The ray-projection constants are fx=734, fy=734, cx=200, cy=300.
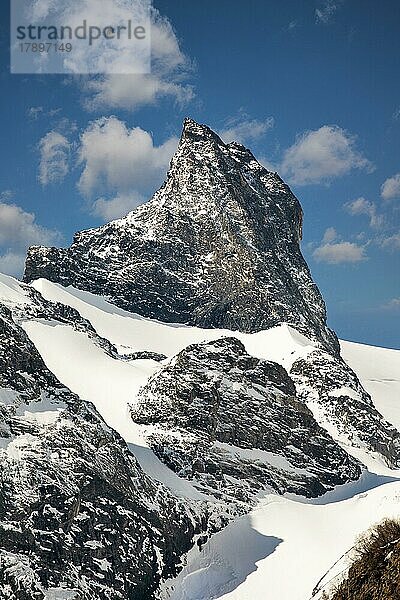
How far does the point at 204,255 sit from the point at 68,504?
8642 centimetres

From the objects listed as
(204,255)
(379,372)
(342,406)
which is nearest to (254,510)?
(342,406)

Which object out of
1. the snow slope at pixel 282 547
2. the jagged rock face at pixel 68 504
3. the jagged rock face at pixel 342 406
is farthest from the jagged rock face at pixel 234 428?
the jagged rock face at pixel 342 406

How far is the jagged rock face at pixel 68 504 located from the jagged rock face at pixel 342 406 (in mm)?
33410

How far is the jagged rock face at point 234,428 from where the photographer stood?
58.1 m

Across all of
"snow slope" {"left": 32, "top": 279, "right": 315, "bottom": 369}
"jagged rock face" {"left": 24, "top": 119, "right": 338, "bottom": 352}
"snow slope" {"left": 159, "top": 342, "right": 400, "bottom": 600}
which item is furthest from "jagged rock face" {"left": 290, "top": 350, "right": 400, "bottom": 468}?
"jagged rock face" {"left": 24, "top": 119, "right": 338, "bottom": 352}

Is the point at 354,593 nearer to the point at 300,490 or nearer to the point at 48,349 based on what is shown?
the point at 300,490

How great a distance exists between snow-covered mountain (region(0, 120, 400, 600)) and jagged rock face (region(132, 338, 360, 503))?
0.55ft

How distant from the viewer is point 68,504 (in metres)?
41.4

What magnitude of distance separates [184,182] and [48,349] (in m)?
63.1

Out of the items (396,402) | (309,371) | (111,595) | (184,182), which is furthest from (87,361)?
(184,182)

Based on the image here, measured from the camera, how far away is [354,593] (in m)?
9.61

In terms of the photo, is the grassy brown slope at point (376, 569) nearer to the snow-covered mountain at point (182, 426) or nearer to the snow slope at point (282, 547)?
the snow-covered mountain at point (182, 426)

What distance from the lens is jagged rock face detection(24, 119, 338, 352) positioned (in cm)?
11819

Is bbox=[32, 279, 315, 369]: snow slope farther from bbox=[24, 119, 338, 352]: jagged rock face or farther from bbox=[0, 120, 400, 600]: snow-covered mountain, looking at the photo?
bbox=[24, 119, 338, 352]: jagged rock face
